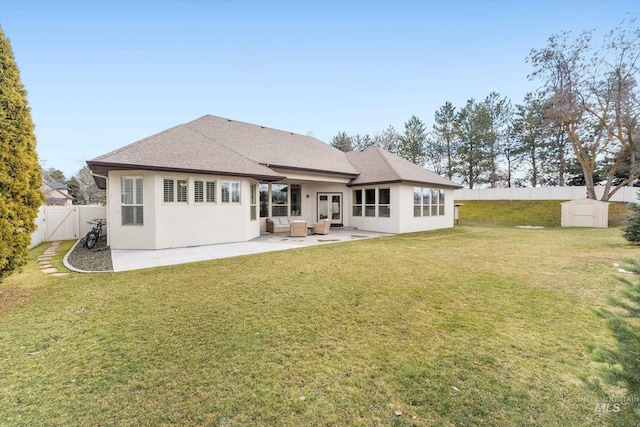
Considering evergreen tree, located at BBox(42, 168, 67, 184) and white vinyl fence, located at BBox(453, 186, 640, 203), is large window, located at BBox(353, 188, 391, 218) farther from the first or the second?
evergreen tree, located at BBox(42, 168, 67, 184)

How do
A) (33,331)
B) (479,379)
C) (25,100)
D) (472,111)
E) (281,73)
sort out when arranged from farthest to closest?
(472,111)
(281,73)
(25,100)
(33,331)
(479,379)

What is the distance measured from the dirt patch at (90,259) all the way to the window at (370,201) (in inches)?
485

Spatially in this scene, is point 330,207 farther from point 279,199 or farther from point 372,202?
point 279,199

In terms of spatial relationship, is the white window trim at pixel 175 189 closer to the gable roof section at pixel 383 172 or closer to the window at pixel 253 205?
the window at pixel 253 205

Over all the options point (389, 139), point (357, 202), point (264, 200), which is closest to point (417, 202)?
point (357, 202)

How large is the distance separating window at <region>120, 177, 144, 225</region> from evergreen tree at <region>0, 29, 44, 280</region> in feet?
15.0

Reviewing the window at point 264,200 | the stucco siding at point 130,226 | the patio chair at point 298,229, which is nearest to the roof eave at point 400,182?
the patio chair at point 298,229

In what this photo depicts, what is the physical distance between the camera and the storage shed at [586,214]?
17766 millimetres

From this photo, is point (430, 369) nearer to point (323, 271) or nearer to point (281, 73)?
point (323, 271)

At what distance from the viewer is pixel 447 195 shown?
18.1 m

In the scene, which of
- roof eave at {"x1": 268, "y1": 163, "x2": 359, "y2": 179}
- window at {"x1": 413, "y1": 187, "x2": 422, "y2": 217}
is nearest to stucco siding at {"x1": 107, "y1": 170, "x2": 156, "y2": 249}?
roof eave at {"x1": 268, "y1": 163, "x2": 359, "y2": 179}

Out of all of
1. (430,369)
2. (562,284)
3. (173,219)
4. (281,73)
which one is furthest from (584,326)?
(281,73)

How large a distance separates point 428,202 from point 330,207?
19.8 feet

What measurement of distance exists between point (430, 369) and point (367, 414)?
953 mm
